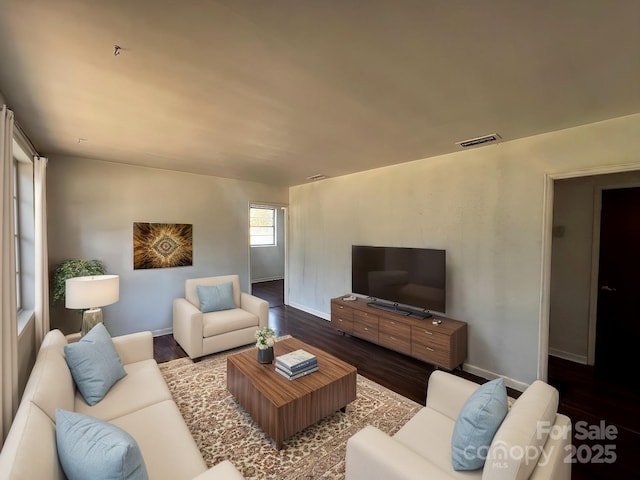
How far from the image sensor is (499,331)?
3035mm

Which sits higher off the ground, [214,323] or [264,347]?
[264,347]

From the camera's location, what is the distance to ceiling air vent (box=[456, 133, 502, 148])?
9.13 ft

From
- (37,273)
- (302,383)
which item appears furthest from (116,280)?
(302,383)

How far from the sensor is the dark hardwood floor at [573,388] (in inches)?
80.5

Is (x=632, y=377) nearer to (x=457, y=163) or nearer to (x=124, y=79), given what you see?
(x=457, y=163)

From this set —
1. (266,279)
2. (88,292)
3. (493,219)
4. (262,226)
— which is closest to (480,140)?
(493,219)

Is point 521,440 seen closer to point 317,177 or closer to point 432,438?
point 432,438

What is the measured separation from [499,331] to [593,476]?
1293 millimetres

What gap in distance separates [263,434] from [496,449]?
5.80 ft

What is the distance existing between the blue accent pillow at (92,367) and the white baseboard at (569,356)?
194 inches

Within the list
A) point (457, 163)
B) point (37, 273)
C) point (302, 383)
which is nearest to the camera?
point (302, 383)

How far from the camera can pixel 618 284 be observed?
10.9 feet

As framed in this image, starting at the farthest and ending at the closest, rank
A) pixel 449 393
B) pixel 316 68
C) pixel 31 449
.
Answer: pixel 449 393
pixel 316 68
pixel 31 449

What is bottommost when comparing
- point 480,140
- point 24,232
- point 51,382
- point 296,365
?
point 296,365
